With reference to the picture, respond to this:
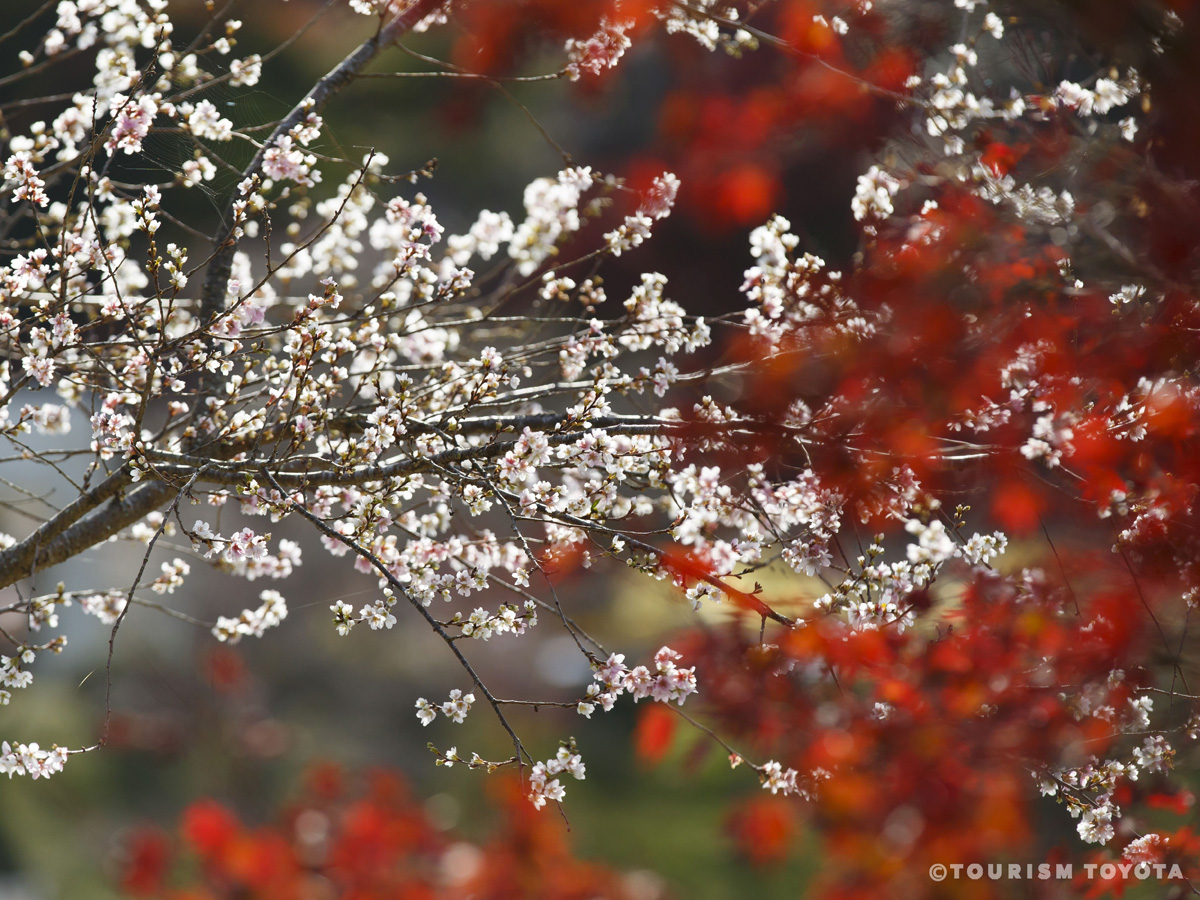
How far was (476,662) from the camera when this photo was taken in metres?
8.58

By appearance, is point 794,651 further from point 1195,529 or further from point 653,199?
point 653,199

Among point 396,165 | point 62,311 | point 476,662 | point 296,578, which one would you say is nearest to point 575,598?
point 476,662

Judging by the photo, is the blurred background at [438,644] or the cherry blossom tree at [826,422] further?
the blurred background at [438,644]

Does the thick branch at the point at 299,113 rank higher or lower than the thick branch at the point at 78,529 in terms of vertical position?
higher

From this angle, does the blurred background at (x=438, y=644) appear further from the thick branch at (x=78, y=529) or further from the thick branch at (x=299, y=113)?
the thick branch at (x=78, y=529)

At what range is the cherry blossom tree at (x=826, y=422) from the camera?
1920 mm

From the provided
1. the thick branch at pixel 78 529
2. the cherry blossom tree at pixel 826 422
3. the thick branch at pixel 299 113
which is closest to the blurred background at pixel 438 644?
the cherry blossom tree at pixel 826 422

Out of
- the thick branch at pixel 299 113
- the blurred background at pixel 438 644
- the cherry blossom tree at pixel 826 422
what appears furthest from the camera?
the thick branch at pixel 299 113

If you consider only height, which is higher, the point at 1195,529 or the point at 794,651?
the point at 1195,529

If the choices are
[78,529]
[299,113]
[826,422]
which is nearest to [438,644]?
[78,529]

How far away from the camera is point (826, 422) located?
2.34m

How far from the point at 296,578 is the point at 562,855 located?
30.1 feet

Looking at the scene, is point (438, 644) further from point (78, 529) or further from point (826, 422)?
point (826, 422)

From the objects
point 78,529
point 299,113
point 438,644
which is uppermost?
point 438,644
